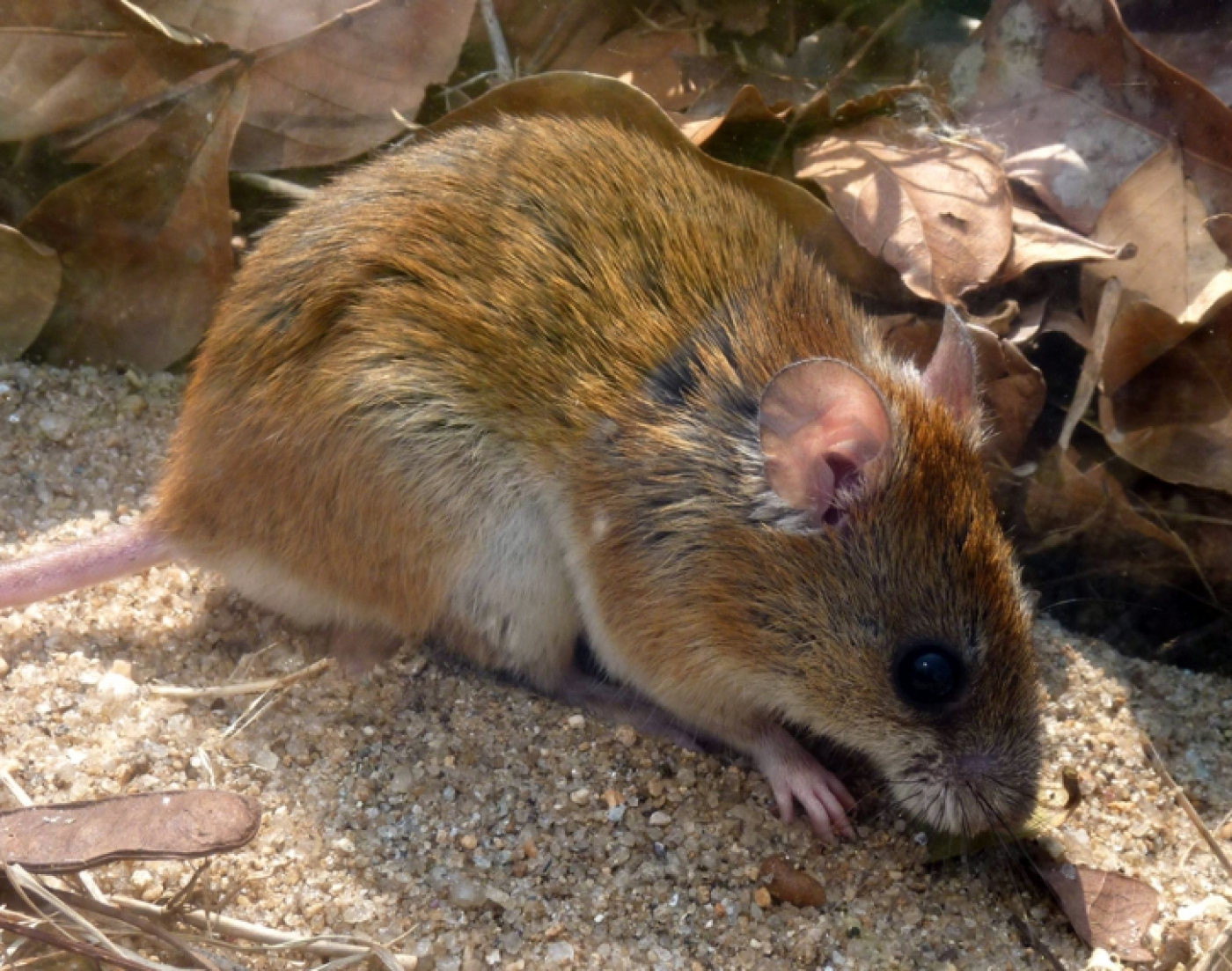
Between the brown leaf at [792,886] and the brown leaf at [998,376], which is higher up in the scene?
the brown leaf at [998,376]

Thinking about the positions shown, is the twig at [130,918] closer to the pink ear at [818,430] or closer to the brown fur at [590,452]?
the brown fur at [590,452]

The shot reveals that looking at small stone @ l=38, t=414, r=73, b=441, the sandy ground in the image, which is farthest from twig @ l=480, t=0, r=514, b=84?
the sandy ground

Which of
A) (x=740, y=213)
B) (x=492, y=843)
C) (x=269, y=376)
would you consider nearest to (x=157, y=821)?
(x=492, y=843)

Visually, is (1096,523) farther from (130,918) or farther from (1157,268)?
(130,918)

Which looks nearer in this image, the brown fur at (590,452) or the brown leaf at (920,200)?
the brown fur at (590,452)

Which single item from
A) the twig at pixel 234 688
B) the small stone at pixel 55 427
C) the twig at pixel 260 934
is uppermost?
the small stone at pixel 55 427

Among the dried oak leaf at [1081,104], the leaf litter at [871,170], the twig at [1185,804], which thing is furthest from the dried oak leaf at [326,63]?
the twig at [1185,804]

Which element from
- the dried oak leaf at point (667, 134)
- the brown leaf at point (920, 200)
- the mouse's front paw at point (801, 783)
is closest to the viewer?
the mouse's front paw at point (801, 783)

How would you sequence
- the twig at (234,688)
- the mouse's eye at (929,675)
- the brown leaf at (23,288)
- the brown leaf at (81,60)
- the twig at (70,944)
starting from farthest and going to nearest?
the brown leaf at (23,288) < the brown leaf at (81,60) < the twig at (234,688) < the mouse's eye at (929,675) < the twig at (70,944)

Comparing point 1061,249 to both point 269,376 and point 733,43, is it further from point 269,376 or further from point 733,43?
point 269,376
